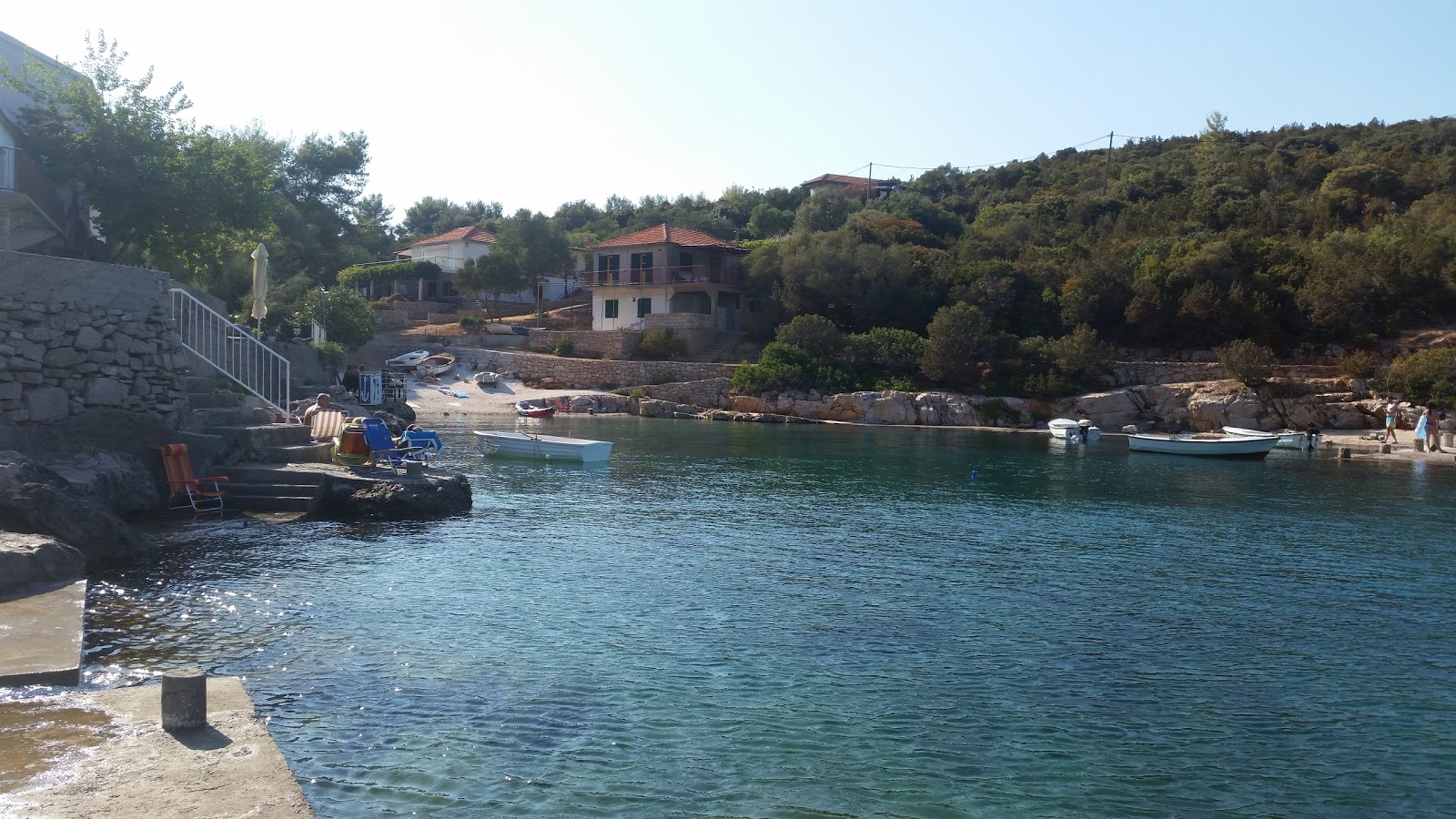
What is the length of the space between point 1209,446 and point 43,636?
36.9 m

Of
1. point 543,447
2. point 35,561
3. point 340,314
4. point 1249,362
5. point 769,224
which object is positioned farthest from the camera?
point 769,224

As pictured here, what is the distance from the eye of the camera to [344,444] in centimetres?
1877

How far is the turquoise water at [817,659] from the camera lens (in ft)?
25.3

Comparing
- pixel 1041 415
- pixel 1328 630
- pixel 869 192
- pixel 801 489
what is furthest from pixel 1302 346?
pixel 869 192

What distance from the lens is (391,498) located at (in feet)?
58.4

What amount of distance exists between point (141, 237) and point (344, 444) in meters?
13.0

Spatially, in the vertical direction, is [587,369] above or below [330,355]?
above


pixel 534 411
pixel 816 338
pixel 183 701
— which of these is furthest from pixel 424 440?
pixel 816 338

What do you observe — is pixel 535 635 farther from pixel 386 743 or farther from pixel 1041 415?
pixel 1041 415

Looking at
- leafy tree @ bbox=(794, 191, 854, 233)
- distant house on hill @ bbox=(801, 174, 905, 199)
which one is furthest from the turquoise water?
distant house on hill @ bbox=(801, 174, 905, 199)

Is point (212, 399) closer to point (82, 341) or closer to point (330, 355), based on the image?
point (82, 341)

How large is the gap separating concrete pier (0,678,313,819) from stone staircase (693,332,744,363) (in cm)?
5020

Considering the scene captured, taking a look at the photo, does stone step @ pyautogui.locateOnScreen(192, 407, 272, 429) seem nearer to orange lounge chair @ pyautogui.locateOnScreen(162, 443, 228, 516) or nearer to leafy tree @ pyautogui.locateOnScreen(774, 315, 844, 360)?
orange lounge chair @ pyautogui.locateOnScreen(162, 443, 228, 516)

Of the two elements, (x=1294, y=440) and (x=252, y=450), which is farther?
(x=1294, y=440)
